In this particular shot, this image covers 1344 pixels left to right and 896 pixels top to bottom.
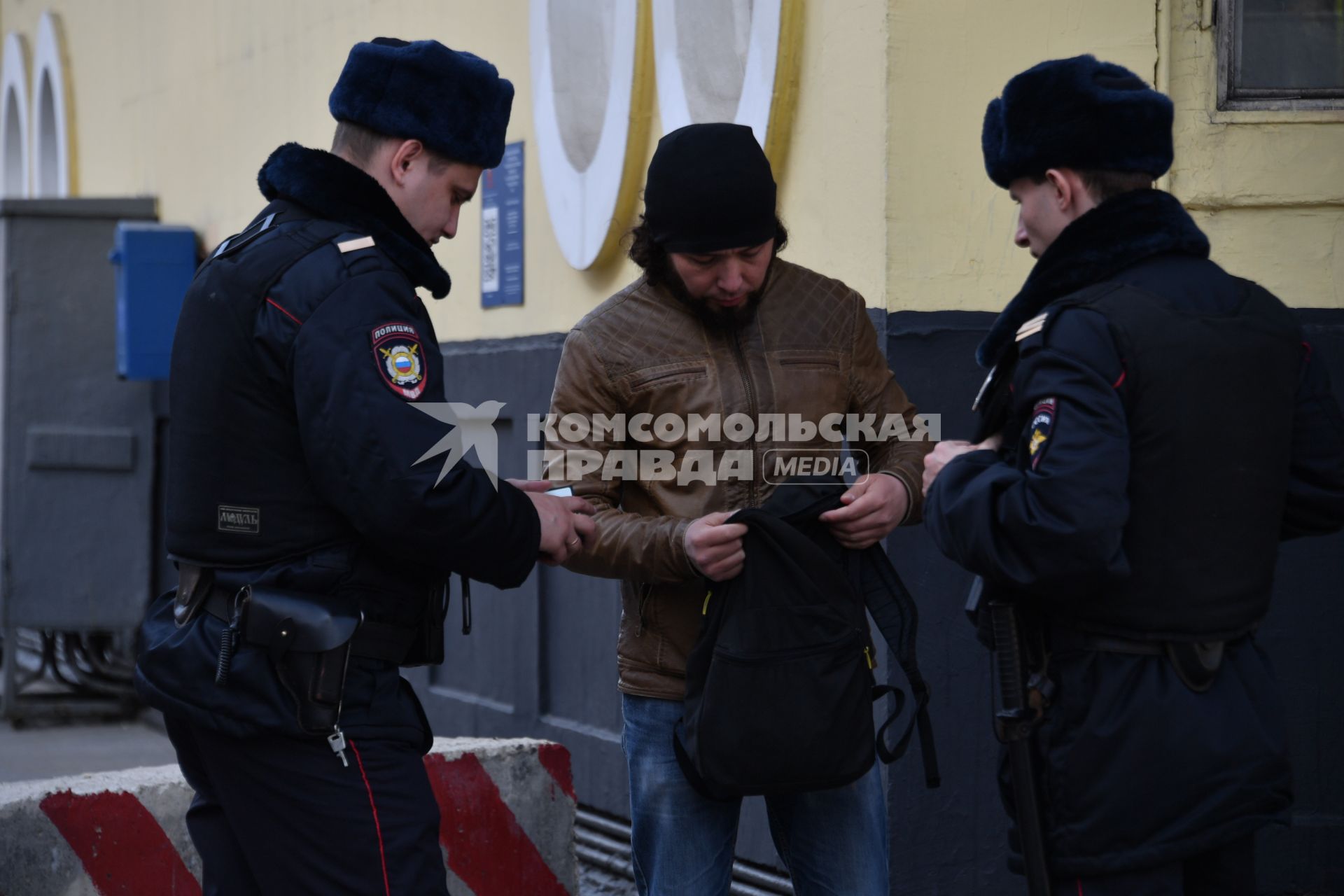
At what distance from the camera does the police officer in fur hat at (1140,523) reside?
2488 millimetres

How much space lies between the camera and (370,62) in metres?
2.73

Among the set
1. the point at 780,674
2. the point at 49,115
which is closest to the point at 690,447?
the point at 780,674

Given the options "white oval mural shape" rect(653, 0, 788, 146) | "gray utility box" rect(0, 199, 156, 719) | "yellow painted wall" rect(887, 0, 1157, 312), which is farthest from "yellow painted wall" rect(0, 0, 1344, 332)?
"gray utility box" rect(0, 199, 156, 719)

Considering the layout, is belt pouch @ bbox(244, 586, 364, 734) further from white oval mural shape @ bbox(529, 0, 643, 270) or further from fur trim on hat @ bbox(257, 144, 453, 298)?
white oval mural shape @ bbox(529, 0, 643, 270)

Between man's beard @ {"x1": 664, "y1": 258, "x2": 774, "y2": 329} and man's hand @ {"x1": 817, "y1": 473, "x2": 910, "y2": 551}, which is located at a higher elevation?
man's beard @ {"x1": 664, "y1": 258, "x2": 774, "y2": 329}

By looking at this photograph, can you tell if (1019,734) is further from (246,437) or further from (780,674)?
(246,437)

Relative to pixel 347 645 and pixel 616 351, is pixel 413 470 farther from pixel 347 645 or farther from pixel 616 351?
pixel 616 351

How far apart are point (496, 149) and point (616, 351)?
465 millimetres

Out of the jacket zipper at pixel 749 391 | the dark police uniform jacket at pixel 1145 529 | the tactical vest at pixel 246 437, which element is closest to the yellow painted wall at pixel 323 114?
the jacket zipper at pixel 749 391

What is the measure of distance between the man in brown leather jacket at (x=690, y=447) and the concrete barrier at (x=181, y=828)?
29.6 inches

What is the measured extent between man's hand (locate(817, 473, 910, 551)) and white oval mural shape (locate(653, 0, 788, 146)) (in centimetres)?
187

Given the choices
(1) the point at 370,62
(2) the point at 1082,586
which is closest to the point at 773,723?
(2) the point at 1082,586

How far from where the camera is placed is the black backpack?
2891mm

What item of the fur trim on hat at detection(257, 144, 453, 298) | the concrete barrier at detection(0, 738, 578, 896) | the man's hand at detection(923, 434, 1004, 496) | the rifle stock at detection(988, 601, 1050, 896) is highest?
the fur trim on hat at detection(257, 144, 453, 298)
